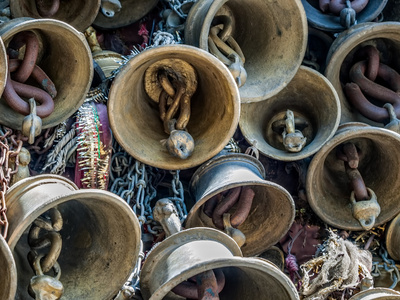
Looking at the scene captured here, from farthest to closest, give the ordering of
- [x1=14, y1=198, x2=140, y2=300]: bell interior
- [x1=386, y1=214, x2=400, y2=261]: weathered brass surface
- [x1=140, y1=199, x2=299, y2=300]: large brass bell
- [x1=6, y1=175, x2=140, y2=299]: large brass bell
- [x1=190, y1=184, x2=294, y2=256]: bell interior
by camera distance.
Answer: [x1=386, y1=214, x2=400, y2=261]: weathered brass surface < [x1=190, y1=184, x2=294, y2=256]: bell interior < [x1=14, y1=198, x2=140, y2=300]: bell interior < [x1=6, y1=175, x2=140, y2=299]: large brass bell < [x1=140, y1=199, x2=299, y2=300]: large brass bell

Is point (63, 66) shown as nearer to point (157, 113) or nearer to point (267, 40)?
point (157, 113)

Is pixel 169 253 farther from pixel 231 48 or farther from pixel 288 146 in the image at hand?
pixel 231 48

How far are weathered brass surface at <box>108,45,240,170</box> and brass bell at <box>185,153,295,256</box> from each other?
0.27ft

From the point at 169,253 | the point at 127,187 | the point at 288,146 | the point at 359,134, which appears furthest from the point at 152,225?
the point at 359,134

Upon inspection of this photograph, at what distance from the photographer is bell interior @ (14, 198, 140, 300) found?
248cm

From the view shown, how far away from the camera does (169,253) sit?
2.44 meters

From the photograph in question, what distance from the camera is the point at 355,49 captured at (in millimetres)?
3332

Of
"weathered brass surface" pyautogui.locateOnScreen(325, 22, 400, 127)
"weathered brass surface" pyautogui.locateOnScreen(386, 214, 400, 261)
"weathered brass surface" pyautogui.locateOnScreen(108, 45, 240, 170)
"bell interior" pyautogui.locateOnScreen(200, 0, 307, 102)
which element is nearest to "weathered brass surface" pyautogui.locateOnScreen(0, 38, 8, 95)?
"weathered brass surface" pyautogui.locateOnScreen(108, 45, 240, 170)

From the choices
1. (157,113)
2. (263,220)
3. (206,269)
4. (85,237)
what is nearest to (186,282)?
(206,269)

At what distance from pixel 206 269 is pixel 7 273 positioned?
19.7 inches

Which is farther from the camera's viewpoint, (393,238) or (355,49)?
(355,49)

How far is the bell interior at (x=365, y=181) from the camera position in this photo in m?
3.07

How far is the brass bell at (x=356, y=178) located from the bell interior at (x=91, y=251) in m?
0.79

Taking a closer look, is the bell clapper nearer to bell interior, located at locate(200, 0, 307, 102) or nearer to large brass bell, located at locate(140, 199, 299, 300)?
large brass bell, located at locate(140, 199, 299, 300)
